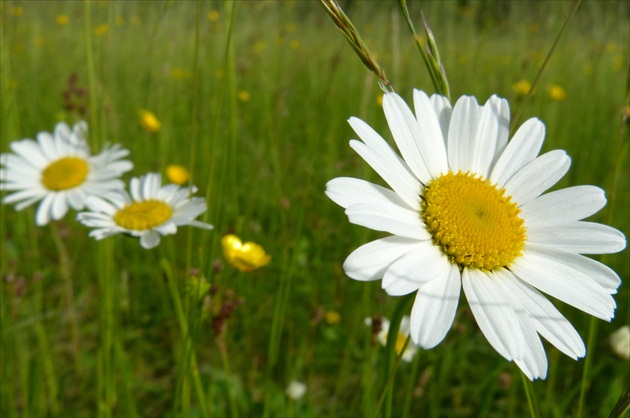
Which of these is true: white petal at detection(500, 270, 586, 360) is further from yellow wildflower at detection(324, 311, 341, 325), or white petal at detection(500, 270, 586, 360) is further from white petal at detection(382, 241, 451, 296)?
yellow wildflower at detection(324, 311, 341, 325)

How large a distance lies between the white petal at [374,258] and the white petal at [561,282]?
0.19m

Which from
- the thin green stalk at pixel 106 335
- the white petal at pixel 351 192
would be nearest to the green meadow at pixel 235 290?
the thin green stalk at pixel 106 335

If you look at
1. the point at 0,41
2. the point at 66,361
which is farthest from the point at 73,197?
the point at 66,361

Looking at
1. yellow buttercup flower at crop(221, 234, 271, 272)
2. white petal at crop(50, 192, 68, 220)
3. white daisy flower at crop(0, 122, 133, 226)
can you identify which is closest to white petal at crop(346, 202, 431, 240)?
yellow buttercup flower at crop(221, 234, 271, 272)

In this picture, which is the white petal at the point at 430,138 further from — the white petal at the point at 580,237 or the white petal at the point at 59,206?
the white petal at the point at 59,206

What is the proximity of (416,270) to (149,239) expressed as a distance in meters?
0.60

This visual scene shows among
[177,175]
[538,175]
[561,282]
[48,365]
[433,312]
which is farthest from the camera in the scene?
[177,175]

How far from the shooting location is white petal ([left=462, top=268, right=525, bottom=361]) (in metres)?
0.58

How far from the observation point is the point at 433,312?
596mm

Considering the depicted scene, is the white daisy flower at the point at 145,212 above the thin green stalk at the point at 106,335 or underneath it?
above

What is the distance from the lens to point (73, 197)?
4.57 feet

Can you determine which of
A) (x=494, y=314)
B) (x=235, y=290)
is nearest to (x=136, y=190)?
(x=235, y=290)

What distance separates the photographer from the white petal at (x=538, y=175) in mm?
804

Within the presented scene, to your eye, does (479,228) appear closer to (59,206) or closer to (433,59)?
(433,59)
